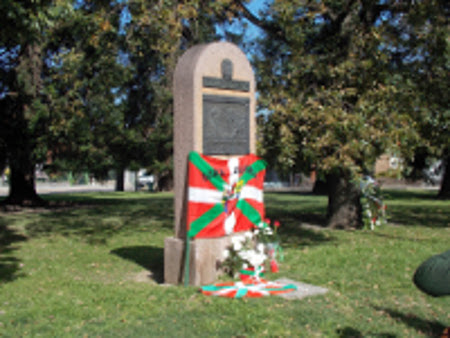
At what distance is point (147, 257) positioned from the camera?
31.1ft

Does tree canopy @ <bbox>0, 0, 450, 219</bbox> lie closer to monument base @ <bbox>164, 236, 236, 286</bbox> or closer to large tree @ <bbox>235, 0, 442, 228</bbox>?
large tree @ <bbox>235, 0, 442, 228</bbox>

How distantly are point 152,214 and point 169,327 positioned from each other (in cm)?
1241

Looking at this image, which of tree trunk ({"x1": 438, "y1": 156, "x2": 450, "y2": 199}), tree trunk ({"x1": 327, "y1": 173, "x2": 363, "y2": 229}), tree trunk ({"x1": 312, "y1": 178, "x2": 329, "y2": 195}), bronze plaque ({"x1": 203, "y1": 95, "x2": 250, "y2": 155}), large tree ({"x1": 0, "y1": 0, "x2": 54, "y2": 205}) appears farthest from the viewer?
tree trunk ({"x1": 312, "y1": 178, "x2": 329, "y2": 195})

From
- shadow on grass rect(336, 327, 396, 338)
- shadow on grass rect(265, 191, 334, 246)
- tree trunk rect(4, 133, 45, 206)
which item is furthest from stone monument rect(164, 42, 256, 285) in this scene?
tree trunk rect(4, 133, 45, 206)

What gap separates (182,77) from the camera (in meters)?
7.20

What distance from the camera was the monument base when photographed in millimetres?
6903

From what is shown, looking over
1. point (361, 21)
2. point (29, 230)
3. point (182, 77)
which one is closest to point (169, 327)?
point (182, 77)

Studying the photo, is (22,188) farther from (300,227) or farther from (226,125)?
(226,125)

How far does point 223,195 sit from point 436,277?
15.8 feet

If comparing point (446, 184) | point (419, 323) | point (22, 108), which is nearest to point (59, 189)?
point (22, 108)

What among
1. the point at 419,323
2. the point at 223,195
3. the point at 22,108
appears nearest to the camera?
the point at 419,323

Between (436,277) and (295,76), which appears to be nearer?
(436,277)

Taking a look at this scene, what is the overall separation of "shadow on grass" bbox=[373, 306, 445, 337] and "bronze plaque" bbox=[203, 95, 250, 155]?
300 centimetres

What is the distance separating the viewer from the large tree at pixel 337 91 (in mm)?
8992
